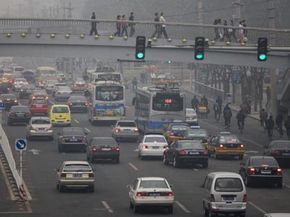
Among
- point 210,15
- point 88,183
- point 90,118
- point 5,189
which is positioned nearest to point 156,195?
point 88,183

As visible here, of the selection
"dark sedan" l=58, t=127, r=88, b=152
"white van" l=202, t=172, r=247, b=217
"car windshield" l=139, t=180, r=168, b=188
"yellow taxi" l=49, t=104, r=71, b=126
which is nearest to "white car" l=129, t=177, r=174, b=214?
"car windshield" l=139, t=180, r=168, b=188

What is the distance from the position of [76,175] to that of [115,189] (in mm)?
3028

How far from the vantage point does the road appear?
140 feet

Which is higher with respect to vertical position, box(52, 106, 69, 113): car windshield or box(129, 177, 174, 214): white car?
box(129, 177, 174, 214): white car

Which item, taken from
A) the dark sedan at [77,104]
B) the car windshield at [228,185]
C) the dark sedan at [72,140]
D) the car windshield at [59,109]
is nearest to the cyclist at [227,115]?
the car windshield at [59,109]

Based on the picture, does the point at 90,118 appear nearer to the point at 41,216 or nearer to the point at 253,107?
the point at 253,107

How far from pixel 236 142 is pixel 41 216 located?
24.0 m

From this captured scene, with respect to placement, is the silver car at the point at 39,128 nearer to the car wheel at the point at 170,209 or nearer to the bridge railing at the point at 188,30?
the bridge railing at the point at 188,30

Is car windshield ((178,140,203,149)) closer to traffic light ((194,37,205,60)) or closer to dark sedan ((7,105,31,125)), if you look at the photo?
traffic light ((194,37,205,60))

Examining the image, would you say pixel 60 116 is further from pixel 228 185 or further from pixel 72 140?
pixel 228 185

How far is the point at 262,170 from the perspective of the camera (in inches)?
1927

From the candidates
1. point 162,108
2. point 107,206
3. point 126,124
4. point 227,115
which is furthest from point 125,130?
point 107,206

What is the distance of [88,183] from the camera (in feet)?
155

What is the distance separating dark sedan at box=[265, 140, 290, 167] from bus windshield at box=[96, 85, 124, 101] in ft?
94.7
